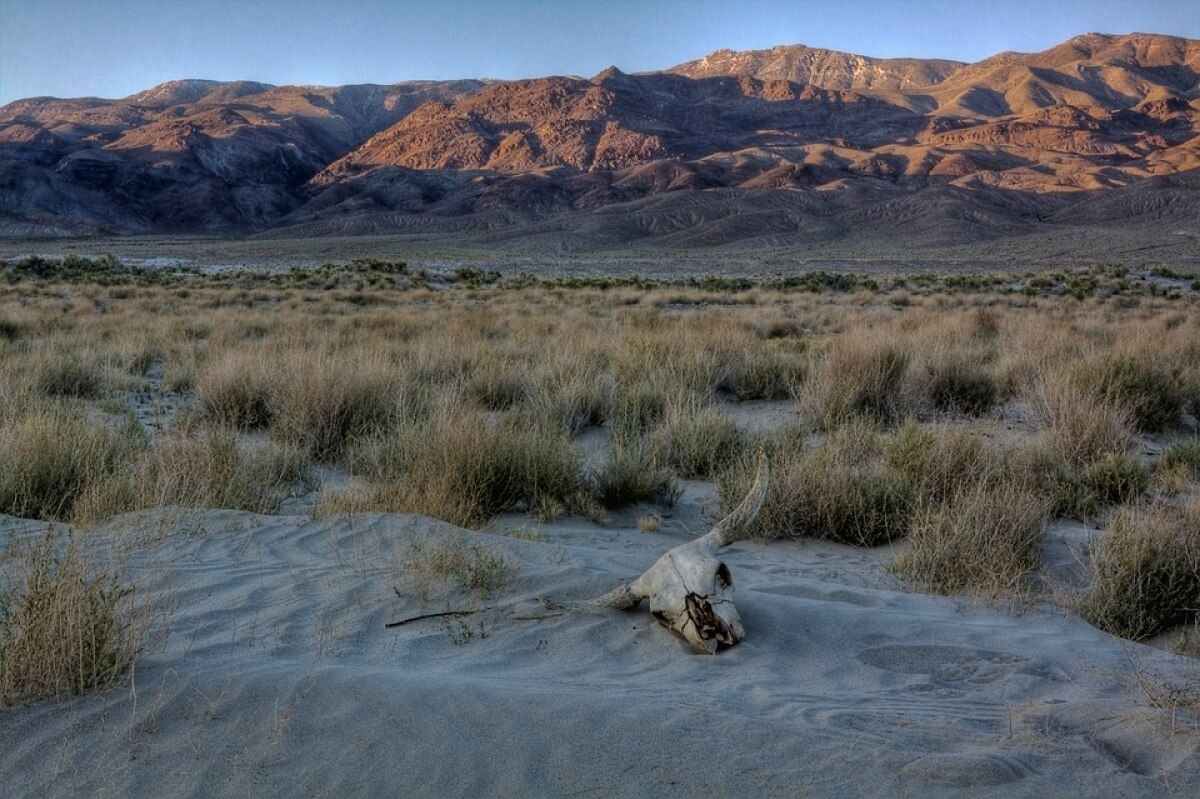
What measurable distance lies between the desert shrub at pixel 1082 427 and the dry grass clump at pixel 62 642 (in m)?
7.20

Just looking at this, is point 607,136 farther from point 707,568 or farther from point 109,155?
point 707,568

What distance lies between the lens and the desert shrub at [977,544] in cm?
520

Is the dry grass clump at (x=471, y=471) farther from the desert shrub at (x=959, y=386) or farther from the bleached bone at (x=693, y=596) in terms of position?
the desert shrub at (x=959, y=386)

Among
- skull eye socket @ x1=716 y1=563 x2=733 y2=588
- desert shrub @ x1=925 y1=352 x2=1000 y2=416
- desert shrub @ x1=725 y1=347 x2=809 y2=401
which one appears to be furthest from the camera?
desert shrub @ x1=725 y1=347 x2=809 y2=401

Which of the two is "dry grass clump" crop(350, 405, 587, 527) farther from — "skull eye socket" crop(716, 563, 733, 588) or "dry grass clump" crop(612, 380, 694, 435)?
"skull eye socket" crop(716, 563, 733, 588)

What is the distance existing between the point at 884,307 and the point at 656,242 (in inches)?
2624

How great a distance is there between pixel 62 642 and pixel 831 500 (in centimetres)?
476

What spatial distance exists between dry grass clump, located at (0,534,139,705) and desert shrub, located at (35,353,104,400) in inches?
312

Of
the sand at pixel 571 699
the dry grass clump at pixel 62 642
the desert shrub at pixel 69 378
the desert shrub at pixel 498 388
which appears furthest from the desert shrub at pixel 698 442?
the desert shrub at pixel 69 378

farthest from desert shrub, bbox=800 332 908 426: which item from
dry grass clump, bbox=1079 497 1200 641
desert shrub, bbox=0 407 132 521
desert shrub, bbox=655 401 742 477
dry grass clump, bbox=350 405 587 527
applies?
desert shrub, bbox=0 407 132 521

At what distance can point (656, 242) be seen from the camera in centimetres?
9006

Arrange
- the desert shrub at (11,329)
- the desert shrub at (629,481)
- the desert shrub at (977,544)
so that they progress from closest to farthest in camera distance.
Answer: the desert shrub at (977,544), the desert shrub at (629,481), the desert shrub at (11,329)

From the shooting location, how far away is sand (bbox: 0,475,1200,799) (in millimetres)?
2916

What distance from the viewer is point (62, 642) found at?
3121mm
